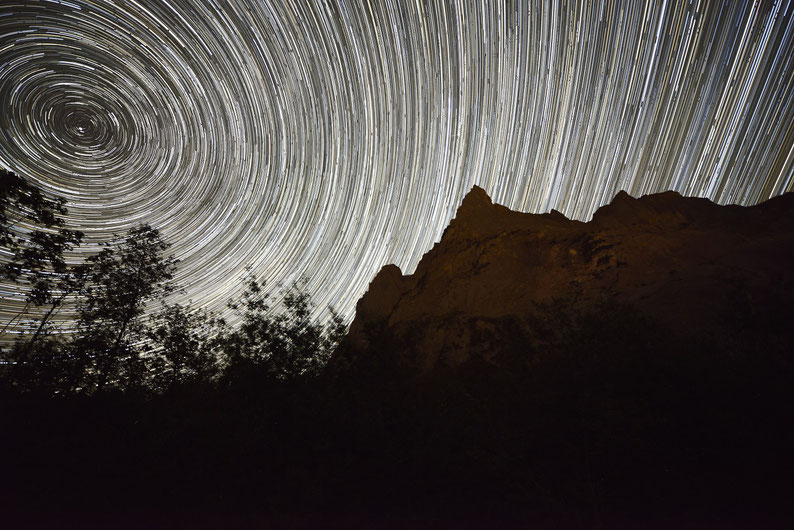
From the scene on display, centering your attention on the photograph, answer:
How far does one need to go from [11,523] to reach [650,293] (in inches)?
1951

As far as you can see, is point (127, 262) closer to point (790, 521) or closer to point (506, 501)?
point (506, 501)

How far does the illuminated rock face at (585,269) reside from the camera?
35.3 metres

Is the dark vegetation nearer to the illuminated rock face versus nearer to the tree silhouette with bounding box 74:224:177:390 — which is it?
the tree silhouette with bounding box 74:224:177:390

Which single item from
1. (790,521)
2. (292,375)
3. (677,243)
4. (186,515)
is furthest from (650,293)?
(186,515)

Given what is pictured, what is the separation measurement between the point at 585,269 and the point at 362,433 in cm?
5134

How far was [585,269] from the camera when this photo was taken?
53.4 meters

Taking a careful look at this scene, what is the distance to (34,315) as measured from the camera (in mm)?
14656

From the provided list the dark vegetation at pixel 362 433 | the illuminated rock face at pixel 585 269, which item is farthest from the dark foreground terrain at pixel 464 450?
the illuminated rock face at pixel 585 269

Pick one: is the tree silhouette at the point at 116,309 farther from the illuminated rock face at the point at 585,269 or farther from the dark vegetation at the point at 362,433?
the illuminated rock face at the point at 585,269

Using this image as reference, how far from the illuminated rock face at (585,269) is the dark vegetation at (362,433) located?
6484mm

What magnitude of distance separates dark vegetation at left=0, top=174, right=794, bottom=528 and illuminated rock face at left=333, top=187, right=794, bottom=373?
648 centimetres

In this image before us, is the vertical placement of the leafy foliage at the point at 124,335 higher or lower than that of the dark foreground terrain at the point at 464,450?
higher

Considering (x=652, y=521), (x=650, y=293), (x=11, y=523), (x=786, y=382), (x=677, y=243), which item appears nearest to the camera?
(x=11, y=523)

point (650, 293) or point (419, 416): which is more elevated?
point (650, 293)
